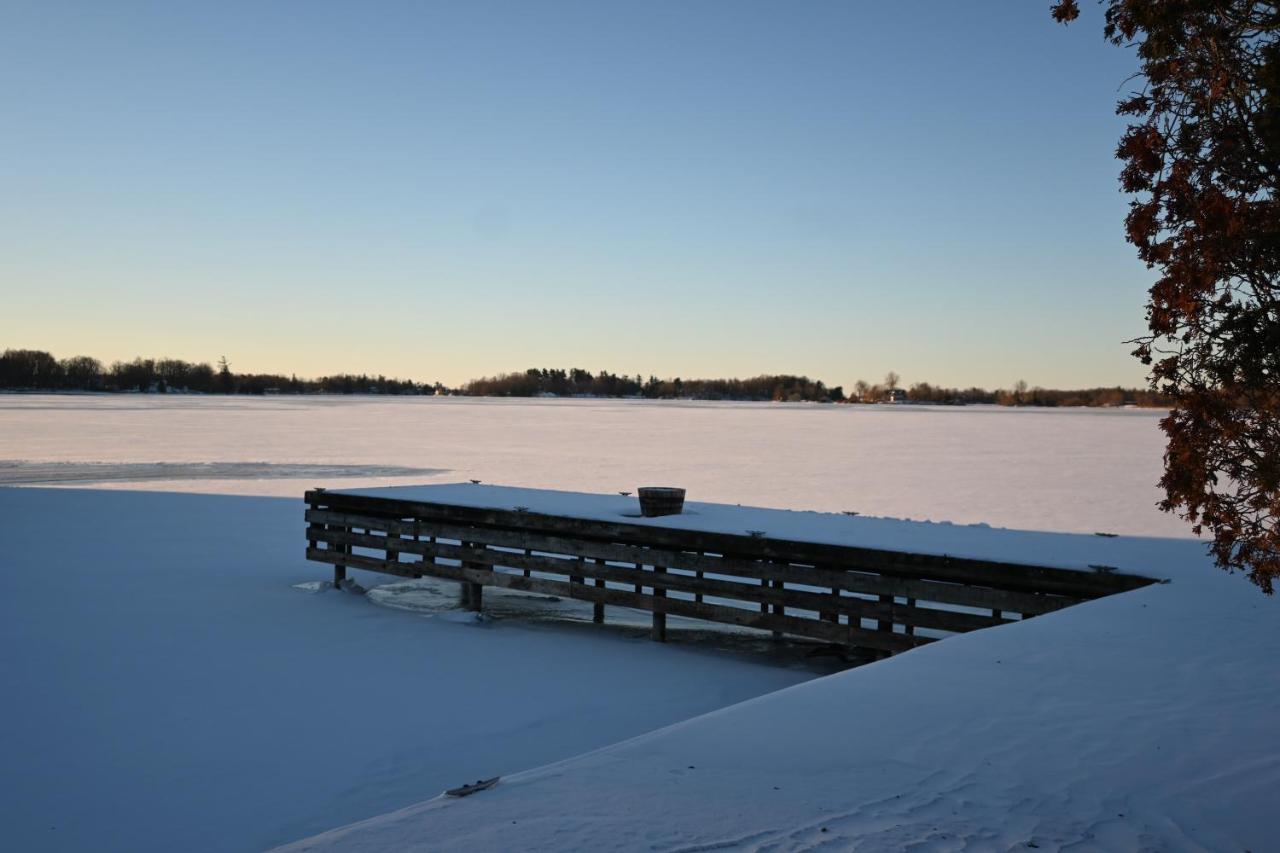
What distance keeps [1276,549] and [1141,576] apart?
412 centimetres

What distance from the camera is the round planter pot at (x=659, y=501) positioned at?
11.2 meters

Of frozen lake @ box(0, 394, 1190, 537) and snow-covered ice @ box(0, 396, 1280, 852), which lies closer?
snow-covered ice @ box(0, 396, 1280, 852)

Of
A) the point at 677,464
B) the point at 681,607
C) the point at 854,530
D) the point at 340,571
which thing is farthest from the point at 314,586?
the point at 677,464

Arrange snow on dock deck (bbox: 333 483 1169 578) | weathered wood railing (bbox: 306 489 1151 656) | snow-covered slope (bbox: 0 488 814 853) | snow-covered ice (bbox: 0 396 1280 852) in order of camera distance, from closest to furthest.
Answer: snow-covered ice (bbox: 0 396 1280 852), snow-covered slope (bbox: 0 488 814 853), weathered wood railing (bbox: 306 489 1151 656), snow on dock deck (bbox: 333 483 1169 578)

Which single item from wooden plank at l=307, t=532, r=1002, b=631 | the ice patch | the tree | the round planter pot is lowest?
the ice patch

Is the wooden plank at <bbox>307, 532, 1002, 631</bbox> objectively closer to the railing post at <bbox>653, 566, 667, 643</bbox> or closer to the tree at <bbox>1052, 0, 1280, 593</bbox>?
the railing post at <bbox>653, 566, 667, 643</bbox>

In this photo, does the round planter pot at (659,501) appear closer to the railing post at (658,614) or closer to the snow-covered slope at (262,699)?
the railing post at (658,614)

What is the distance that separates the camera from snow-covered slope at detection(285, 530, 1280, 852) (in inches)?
156

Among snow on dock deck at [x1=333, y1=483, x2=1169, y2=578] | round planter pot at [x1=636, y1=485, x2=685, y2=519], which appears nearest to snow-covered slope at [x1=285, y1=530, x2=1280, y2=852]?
snow on dock deck at [x1=333, y1=483, x2=1169, y2=578]

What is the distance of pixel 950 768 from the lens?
15.3ft

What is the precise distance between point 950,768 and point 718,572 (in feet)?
18.1

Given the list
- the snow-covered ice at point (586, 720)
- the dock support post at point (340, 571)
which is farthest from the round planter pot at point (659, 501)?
the dock support post at point (340, 571)

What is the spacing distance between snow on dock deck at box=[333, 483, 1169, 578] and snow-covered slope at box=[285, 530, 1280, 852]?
2160mm

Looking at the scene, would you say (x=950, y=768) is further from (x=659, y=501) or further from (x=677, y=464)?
(x=677, y=464)
